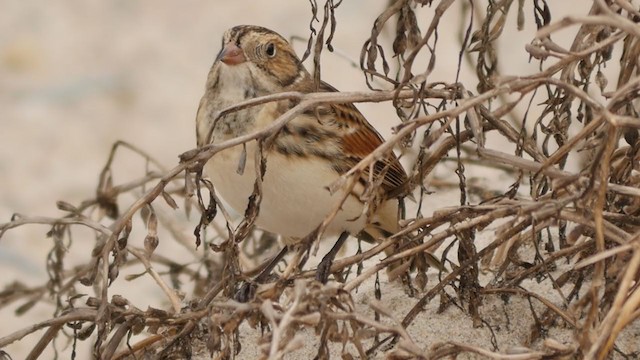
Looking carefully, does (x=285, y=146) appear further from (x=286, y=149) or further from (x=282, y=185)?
(x=282, y=185)

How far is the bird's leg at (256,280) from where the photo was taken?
464cm

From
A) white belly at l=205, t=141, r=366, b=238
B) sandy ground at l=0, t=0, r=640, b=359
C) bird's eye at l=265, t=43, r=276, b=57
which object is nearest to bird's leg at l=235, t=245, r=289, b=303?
white belly at l=205, t=141, r=366, b=238

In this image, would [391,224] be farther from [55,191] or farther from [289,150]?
[55,191]

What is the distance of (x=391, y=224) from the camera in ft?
16.7

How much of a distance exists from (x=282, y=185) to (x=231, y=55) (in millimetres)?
512

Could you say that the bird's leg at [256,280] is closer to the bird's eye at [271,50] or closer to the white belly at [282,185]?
the white belly at [282,185]

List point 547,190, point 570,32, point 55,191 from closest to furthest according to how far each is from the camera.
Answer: point 547,190 → point 55,191 → point 570,32

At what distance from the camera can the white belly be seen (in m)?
4.51

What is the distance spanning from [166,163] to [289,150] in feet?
9.47

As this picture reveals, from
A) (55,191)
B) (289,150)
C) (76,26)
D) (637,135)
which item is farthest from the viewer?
(76,26)

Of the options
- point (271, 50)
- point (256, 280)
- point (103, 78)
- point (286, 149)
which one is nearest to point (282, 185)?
point (286, 149)

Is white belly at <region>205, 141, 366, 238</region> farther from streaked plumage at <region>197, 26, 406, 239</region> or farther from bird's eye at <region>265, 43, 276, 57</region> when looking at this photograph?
bird's eye at <region>265, 43, 276, 57</region>

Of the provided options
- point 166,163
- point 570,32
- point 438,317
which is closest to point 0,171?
point 166,163

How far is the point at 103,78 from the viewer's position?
333 inches
